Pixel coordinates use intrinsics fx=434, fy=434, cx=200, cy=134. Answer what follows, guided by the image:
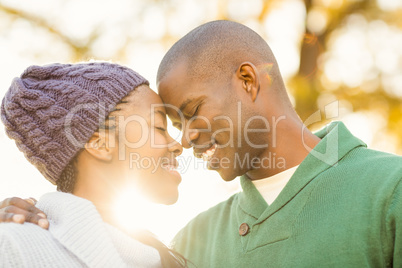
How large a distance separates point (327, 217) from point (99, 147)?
134 cm

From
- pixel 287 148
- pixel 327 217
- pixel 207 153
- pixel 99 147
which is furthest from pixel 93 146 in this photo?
pixel 327 217

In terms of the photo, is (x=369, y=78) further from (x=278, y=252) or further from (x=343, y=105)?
(x=278, y=252)

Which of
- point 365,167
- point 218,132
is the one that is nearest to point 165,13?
point 218,132

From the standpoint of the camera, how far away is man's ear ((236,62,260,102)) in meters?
2.84

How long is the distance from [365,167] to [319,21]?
456cm

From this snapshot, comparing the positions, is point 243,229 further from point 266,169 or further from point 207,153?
point 207,153

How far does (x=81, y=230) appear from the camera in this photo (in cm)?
218

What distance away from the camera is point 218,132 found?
9.30ft

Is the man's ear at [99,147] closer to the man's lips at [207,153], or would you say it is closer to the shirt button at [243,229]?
the man's lips at [207,153]

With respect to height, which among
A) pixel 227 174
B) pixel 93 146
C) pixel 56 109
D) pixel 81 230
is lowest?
pixel 81 230

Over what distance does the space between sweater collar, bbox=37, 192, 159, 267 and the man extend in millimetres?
763

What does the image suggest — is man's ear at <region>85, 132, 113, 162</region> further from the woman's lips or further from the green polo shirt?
the green polo shirt

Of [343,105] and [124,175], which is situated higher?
[343,105]

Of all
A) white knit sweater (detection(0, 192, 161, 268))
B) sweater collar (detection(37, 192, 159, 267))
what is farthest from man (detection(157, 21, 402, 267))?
sweater collar (detection(37, 192, 159, 267))
